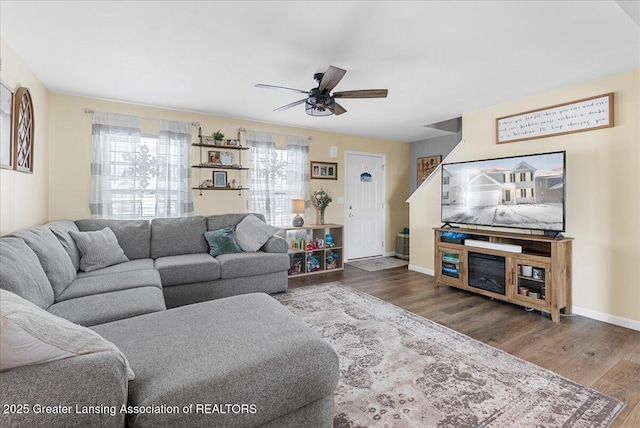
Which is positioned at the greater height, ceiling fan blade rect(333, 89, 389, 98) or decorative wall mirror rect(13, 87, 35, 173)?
ceiling fan blade rect(333, 89, 389, 98)

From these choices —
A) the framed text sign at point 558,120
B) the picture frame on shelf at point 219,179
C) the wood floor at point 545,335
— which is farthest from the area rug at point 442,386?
the picture frame on shelf at point 219,179

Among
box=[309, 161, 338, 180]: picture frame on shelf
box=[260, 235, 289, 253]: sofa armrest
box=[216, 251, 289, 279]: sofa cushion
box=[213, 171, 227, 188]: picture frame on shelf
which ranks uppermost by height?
box=[309, 161, 338, 180]: picture frame on shelf

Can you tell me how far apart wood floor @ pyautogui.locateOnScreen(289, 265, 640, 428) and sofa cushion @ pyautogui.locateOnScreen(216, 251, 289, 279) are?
1.72ft

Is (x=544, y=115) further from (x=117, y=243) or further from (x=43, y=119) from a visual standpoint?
(x=43, y=119)

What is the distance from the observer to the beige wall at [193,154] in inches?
136

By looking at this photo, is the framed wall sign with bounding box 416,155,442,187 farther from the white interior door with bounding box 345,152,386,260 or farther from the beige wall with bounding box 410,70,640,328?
the beige wall with bounding box 410,70,640,328

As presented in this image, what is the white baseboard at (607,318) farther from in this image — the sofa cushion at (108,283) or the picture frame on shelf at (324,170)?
the sofa cushion at (108,283)

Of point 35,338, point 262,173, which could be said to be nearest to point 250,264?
point 262,173

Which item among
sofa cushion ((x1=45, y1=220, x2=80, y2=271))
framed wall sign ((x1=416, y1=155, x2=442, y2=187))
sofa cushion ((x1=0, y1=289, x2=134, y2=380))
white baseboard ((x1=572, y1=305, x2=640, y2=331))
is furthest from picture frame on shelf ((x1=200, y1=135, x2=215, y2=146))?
white baseboard ((x1=572, y1=305, x2=640, y2=331))

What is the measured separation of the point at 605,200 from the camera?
9.45 ft

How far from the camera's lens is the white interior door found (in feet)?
18.3

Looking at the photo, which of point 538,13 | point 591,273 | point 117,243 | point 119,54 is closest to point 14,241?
point 117,243

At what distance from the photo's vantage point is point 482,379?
6.27 ft

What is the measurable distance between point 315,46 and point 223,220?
2507 millimetres
